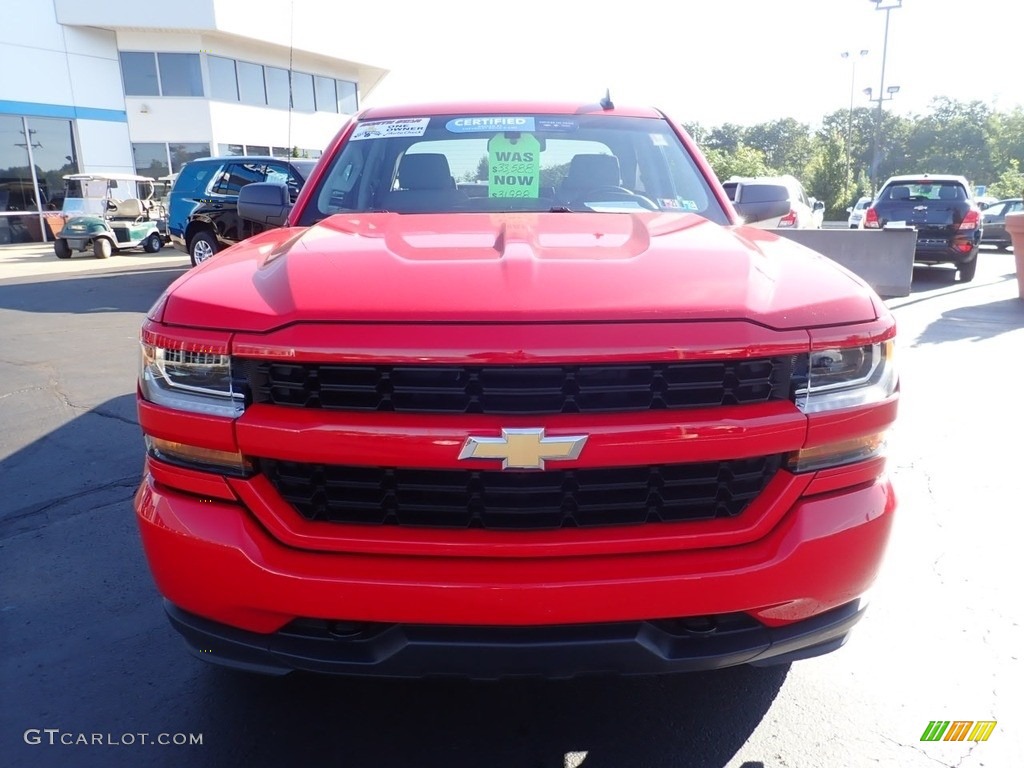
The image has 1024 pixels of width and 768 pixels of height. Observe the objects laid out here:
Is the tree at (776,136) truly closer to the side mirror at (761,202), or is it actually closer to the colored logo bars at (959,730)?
the side mirror at (761,202)

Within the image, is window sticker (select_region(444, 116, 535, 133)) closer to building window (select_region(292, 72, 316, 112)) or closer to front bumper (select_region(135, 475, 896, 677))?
front bumper (select_region(135, 475, 896, 677))

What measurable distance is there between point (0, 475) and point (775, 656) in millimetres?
4128

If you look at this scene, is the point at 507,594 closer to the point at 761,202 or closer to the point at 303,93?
the point at 761,202

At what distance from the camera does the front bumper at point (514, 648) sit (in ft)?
5.51

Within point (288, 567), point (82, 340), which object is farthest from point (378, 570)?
point (82, 340)

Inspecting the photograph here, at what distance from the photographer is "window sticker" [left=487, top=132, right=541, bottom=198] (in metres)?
3.06

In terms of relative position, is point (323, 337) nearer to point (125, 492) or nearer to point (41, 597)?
point (41, 597)

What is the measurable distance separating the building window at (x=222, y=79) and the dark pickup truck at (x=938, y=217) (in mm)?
21820

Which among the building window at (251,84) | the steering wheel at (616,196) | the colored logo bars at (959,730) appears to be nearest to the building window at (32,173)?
the building window at (251,84)

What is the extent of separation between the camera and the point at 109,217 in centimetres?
2008

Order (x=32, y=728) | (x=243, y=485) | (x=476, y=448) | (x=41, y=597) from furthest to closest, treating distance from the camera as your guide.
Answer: (x=41, y=597) → (x=32, y=728) → (x=243, y=485) → (x=476, y=448)

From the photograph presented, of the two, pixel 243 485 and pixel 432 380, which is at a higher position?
pixel 432 380

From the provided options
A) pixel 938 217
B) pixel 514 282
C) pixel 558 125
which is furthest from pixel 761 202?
pixel 938 217

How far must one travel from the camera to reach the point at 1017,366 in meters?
6.49
